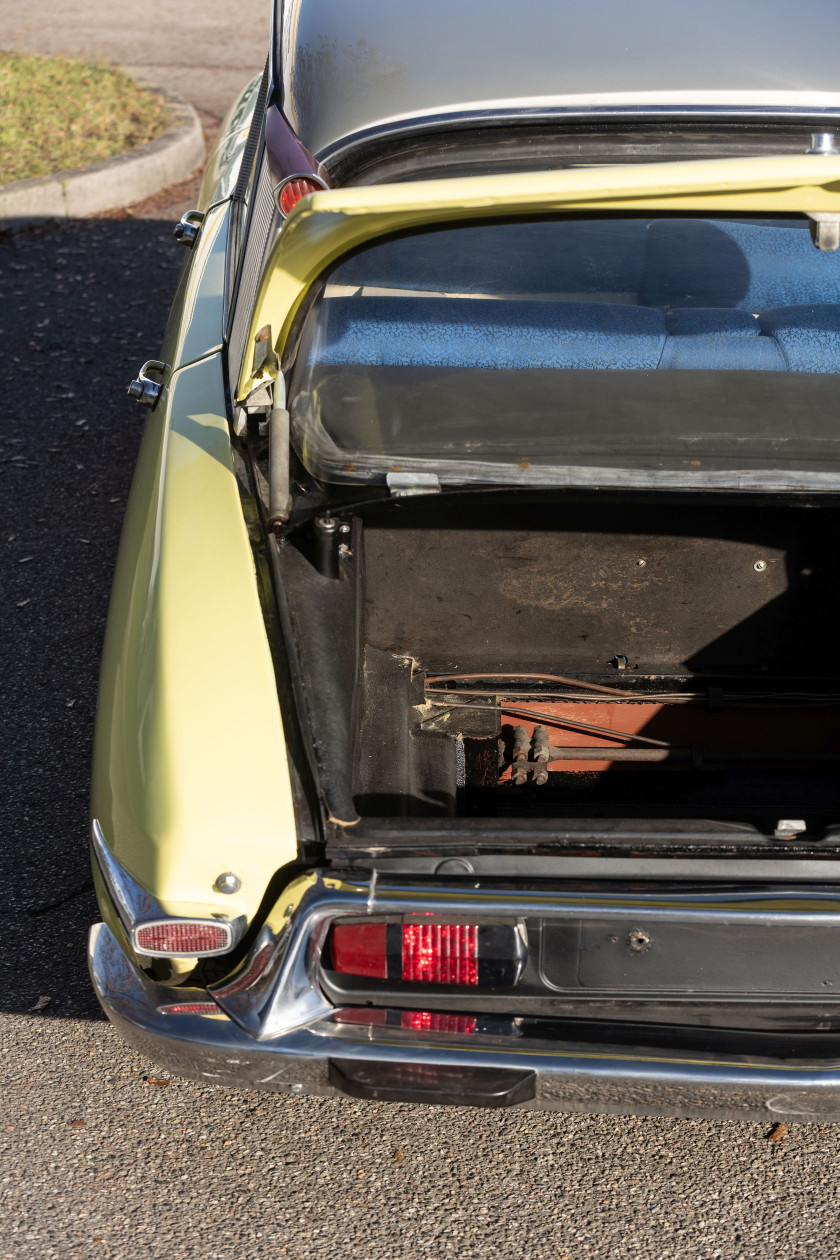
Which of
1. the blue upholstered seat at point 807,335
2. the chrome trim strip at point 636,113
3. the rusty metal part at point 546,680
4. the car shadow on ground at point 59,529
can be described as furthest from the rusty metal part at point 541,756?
the chrome trim strip at point 636,113

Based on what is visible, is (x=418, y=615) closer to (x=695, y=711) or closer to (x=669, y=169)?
(x=695, y=711)

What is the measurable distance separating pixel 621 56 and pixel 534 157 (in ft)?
1.04

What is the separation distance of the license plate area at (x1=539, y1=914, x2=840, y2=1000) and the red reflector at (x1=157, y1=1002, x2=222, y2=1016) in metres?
0.51

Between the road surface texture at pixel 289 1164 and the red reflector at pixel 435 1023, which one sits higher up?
the red reflector at pixel 435 1023

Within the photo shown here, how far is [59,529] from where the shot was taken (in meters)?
3.84

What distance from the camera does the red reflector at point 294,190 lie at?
2189mm

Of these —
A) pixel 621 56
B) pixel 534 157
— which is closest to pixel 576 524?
pixel 534 157

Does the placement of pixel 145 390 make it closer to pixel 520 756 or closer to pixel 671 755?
pixel 520 756

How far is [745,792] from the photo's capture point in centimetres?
254

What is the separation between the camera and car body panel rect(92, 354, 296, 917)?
1752mm

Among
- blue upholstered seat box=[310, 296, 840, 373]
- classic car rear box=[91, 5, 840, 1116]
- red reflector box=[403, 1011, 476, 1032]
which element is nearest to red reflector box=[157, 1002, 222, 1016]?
classic car rear box=[91, 5, 840, 1116]

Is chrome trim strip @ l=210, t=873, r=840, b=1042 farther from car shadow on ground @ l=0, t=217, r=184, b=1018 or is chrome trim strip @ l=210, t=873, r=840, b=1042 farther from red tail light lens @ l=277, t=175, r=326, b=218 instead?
red tail light lens @ l=277, t=175, r=326, b=218

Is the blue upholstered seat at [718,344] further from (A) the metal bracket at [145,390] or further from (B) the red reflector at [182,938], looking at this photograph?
(B) the red reflector at [182,938]

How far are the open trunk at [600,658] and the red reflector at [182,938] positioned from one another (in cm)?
61
